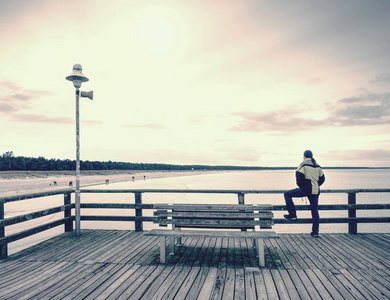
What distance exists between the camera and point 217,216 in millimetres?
5152

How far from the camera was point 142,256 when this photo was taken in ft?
17.0

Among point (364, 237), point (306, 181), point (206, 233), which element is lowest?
point (364, 237)

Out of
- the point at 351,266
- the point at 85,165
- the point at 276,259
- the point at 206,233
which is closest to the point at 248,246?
the point at 276,259

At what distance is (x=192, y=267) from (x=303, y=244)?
2.64 metres

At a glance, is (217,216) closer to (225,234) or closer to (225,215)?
(225,215)

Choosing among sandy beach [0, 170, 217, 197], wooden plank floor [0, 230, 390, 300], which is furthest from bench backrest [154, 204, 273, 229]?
sandy beach [0, 170, 217, 197]

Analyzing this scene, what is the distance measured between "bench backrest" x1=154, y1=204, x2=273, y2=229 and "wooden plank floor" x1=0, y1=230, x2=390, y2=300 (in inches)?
23.3

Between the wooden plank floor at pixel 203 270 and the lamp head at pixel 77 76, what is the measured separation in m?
3.87

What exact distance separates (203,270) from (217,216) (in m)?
1.05

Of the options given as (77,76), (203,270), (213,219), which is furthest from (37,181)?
(203,270)

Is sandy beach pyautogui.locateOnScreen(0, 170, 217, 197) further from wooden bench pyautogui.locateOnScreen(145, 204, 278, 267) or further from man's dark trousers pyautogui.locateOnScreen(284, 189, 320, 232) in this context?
man's dark trousers pyautogui.locateOnScreen(284, 189, 320, 232)

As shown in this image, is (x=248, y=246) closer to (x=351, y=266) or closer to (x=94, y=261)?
(x=351, y=266)

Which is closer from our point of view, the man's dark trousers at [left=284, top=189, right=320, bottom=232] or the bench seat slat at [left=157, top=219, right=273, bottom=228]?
the bench seat slat at [left=157, top=219, right=273, bottom=228]

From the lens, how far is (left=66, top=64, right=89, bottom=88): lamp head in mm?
6805
